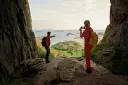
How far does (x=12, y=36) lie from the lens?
1362 cm

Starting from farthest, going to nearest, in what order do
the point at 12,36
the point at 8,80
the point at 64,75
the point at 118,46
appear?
the point at 118,46
the point at 12,36
the point at 64,75
the point at 8,80

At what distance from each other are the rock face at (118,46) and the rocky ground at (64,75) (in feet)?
2.44

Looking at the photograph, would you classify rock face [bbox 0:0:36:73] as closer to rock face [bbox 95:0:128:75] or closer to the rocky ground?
the rocky ground

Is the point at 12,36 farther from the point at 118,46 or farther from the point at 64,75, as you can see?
the point at 118,46

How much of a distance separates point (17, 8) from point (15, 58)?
130 inches

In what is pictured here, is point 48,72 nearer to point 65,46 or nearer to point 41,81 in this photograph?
point 41,81

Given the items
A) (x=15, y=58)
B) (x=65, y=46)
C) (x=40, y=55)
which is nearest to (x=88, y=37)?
(x=15, y=58)

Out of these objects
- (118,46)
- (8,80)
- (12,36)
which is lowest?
(8,80)

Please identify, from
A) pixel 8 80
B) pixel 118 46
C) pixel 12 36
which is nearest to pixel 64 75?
pixel 8 80

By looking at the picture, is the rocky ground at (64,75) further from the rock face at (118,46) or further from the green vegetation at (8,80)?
the rock face at (118,46)

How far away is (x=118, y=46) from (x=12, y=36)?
637 centimetres

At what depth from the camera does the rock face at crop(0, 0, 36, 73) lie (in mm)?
12377

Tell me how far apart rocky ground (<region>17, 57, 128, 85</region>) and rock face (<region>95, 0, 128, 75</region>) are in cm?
74

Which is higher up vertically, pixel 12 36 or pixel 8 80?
pixel 12 36
